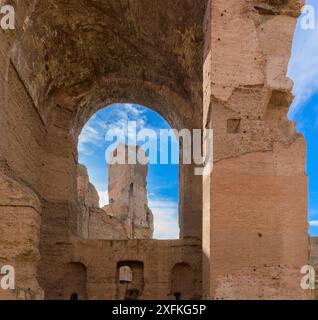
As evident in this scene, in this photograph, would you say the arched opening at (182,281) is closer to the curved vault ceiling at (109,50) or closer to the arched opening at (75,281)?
the arched opening at (75,281)

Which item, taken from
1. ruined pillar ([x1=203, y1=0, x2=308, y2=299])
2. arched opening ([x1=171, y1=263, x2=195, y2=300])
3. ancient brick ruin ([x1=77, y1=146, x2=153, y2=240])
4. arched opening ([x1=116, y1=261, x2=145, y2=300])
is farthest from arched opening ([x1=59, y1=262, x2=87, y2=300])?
ancient brick ruin ([x1=77, y1=146, x2=153, y2=240])

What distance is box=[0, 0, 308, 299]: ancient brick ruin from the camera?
272 inches

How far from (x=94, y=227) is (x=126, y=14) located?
971 centimetres

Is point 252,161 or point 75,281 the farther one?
point 75,281

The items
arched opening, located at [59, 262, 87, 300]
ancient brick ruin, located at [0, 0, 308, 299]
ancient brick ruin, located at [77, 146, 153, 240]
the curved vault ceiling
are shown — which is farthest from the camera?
ancient brick ruin, located at [77, 146, 153, 240]

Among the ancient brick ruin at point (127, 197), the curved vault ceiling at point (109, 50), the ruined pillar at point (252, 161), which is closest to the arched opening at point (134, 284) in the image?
the curved vault ceiling at point (109, 50)

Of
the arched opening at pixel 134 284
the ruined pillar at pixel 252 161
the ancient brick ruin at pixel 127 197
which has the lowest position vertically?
the arched opening at pixel 134 284

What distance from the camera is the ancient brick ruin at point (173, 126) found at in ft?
22.7

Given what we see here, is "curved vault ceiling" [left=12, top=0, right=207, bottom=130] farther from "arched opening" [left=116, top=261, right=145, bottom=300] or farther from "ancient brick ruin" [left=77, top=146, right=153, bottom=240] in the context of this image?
"ancient brick ruin" [left=77, top=146, right=153, bottom=240]

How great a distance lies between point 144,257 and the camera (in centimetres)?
1127

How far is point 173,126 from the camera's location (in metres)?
12.8

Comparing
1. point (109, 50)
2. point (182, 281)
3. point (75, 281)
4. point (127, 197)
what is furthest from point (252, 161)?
point (127, 197)

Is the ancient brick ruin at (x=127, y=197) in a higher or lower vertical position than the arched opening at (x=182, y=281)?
higher

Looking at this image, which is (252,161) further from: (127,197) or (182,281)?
(127,197)
